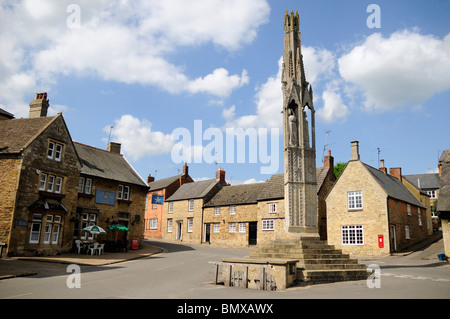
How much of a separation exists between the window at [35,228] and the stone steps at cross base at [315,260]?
1483 centimetres

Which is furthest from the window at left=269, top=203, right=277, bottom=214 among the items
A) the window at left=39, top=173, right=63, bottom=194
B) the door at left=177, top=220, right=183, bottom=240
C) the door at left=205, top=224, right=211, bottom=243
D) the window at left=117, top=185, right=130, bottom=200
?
the window at left=39, top=173, right=63, bottom=194

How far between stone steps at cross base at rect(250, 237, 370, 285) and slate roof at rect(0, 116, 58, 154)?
16.4m

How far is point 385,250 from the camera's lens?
1065 inches

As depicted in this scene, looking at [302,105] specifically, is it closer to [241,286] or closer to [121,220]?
[241,286]

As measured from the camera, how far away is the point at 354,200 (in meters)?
30.0

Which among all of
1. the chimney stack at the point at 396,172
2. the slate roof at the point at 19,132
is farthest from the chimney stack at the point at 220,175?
the slate roof at the point at 19,132

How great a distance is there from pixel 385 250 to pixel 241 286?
20005 mm

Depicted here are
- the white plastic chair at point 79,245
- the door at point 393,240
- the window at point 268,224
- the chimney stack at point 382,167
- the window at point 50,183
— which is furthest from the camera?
the chimney stack at point 382,167

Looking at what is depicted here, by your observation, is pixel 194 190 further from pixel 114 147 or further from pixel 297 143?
pixel 297 143

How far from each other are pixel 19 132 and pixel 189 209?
2418 cm

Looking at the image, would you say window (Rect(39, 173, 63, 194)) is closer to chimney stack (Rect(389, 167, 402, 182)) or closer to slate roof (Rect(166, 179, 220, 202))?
slate roof (Rect(166, 179, 220, 202))

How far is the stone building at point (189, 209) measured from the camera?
42094 millimetres

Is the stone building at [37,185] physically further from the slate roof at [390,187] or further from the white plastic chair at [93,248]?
the slate roof at [390,187]

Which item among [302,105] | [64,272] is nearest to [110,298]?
[64,272]
